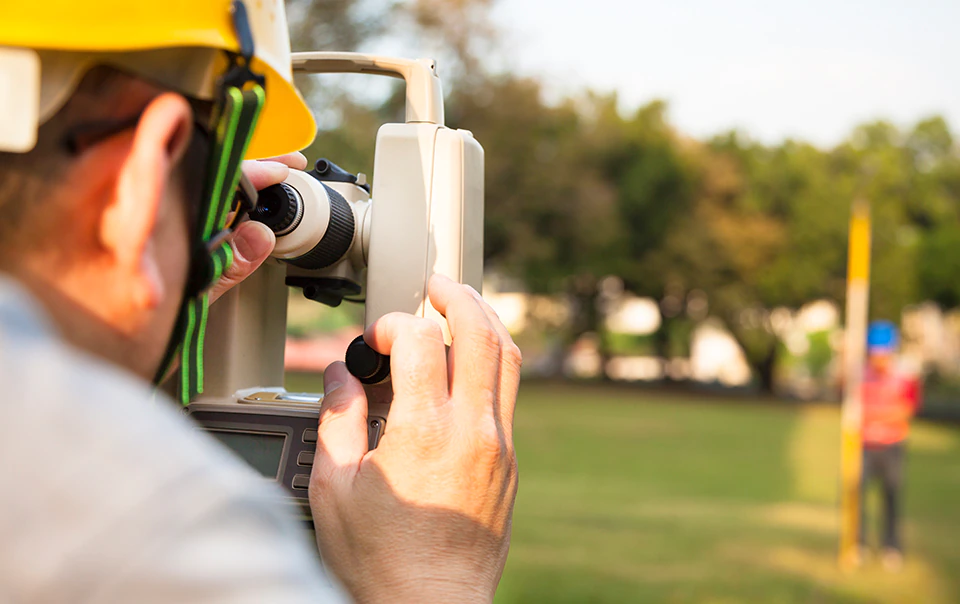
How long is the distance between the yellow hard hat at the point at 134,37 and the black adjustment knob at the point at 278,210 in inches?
16.6

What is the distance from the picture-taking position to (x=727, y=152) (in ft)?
95.7

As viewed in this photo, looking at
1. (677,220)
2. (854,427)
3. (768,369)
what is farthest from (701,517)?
(768,369)

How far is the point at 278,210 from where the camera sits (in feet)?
3.75

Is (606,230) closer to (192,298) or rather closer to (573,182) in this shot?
(573,182)

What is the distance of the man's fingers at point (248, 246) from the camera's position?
1.02m

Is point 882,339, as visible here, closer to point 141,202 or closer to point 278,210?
point 278,210

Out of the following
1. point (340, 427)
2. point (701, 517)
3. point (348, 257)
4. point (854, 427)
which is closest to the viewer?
point (340, 427)

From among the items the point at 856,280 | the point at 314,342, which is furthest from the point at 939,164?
the point at 856,280

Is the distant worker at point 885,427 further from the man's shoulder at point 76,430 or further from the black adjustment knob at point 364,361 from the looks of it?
the man's shoulder at point 76,430

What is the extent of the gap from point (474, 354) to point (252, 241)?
304mm

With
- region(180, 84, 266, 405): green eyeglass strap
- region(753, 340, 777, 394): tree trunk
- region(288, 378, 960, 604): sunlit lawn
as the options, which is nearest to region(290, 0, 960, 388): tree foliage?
region(753, 340, 777, 394): tree trunk

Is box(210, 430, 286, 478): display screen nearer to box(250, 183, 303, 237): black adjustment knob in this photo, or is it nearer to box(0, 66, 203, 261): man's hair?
box(250, 183, 303, 237): black adjustment knob

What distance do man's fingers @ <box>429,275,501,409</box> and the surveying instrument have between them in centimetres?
18

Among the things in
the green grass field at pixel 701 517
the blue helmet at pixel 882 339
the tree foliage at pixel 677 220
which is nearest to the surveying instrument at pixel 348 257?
the green grass field at pixel 701 517
